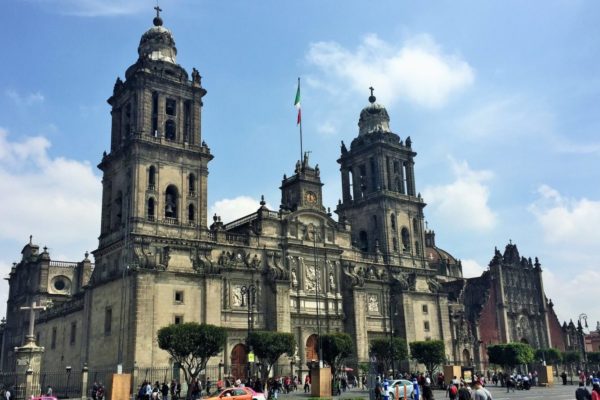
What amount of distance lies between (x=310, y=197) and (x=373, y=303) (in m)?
12.5

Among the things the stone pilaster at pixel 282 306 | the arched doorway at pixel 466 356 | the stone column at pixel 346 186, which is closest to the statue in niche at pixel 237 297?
the stone pilaster at pixel 282 306

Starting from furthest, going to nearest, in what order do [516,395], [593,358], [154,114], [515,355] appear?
[593,358] → [515,355] → [154,114] → [516,395]

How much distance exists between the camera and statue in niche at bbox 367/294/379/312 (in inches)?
2405

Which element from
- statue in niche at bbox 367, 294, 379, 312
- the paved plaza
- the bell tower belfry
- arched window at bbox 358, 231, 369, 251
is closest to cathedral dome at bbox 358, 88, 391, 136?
the bell tower belfry

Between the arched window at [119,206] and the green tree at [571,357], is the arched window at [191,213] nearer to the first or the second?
the arched window at [119,206]

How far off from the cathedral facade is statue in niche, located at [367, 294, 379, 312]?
0.54ft

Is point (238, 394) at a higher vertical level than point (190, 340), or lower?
lower

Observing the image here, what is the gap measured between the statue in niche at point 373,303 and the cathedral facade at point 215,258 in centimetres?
16

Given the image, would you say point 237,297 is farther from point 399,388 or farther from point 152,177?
point 399,388

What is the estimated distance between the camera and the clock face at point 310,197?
195ft

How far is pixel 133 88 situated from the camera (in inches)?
2047

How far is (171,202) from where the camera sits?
167 feet

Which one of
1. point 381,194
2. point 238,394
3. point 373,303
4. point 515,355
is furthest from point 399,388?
point 381,194

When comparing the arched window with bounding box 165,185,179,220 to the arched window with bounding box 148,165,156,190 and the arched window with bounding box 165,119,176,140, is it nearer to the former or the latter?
the arched window with bounding box 148,165,156,190
